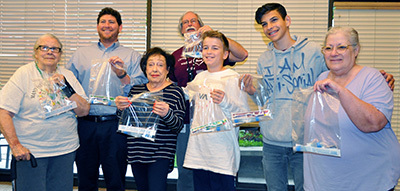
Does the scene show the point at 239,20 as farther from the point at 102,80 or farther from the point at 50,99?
the point at 50,99

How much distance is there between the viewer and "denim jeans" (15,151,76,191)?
269 cm

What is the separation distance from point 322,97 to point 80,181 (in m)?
2.42

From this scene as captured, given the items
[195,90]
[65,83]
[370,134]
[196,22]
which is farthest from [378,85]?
[65,83]

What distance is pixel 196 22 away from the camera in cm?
334

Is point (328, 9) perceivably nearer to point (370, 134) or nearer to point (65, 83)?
point (370, 134)

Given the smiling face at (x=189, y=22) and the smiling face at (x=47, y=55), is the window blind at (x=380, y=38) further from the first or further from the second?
the smiling face at (x=47, y=55)

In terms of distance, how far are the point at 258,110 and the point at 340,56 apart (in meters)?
0.74

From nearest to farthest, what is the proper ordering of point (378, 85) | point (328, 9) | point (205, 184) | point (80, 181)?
point (378, 85) < point (205, 184) < point (80, 181) < point (328, 9)

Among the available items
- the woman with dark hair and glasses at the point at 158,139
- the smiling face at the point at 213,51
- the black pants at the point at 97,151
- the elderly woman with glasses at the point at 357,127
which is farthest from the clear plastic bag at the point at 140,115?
the elderly woman with glasses at the point at 357,127

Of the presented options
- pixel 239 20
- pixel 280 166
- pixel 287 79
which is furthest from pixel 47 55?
pixel 239 20

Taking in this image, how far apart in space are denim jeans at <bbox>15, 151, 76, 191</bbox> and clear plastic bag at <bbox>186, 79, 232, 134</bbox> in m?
1.20

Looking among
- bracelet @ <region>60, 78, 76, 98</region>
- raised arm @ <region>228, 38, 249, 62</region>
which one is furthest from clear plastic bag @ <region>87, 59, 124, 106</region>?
raised arm @ <region>228, 38, 249, 62</region>

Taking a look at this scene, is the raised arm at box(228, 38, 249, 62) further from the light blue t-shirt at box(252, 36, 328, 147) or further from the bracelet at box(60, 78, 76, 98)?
the bracelet at box(60, 78, 76, 98)

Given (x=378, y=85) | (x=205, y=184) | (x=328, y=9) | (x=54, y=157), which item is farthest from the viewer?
(x=328, y=9)
